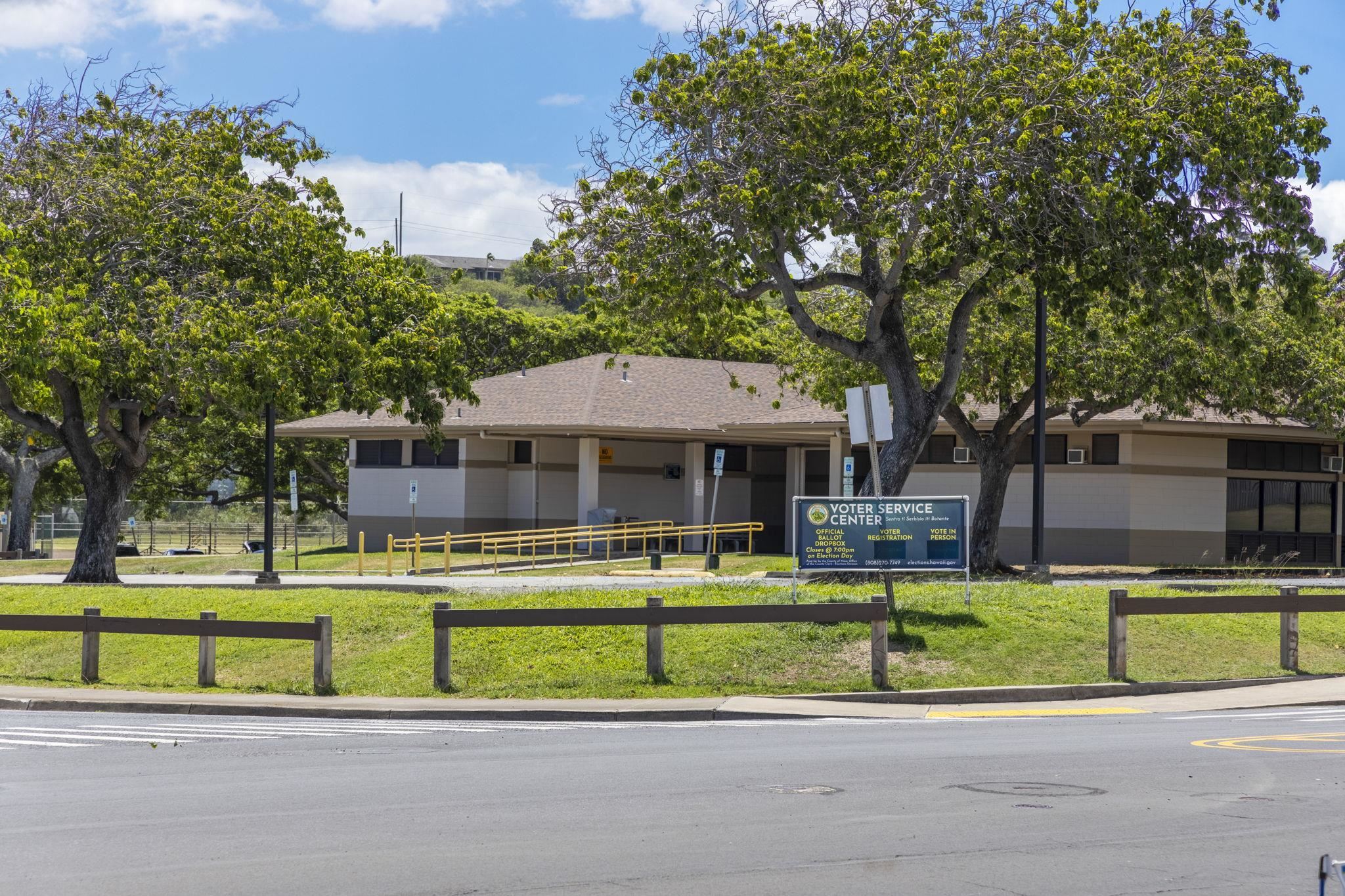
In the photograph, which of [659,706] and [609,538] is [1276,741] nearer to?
[659,706]

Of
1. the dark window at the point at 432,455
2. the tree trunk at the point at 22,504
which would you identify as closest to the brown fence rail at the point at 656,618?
the dark window at the point at 432,455

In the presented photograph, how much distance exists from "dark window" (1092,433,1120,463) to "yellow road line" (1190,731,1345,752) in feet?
84.3

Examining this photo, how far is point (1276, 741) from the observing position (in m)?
12.7

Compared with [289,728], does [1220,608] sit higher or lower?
higher

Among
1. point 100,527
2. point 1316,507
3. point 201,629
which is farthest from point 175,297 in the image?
point 1316,507

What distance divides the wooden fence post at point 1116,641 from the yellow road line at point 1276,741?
12.5 ft

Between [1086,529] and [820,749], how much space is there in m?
28.3

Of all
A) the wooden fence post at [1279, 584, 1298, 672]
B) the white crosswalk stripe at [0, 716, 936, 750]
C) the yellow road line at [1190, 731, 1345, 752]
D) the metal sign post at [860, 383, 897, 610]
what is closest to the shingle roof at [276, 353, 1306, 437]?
the metal sign post at [860, 383, 897, 610]

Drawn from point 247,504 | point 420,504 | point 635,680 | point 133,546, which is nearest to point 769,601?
point 635,680

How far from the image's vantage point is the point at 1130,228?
22547mm

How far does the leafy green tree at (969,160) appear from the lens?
72.4ft

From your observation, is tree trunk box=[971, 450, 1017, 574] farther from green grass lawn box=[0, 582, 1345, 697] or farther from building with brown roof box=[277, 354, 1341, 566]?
green grass lawn box=[0, 582, 1345, 697]

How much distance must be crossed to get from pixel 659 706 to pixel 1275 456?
29.5 m

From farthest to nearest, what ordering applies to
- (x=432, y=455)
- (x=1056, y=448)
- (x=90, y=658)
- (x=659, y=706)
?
(x=432, y=455), (x=1056, y=448), (x=90, y=658), (x=659, y=706)
